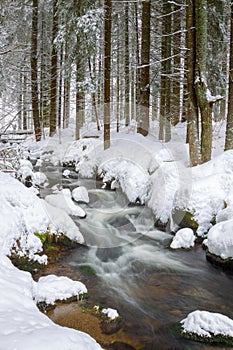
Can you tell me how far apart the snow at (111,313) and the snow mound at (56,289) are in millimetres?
548

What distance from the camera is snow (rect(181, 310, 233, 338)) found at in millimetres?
3762

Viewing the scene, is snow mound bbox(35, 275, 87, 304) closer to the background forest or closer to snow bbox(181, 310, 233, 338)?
snow bbox(181, 310, 233, 338)

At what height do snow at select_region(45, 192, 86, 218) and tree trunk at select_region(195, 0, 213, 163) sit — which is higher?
tree trunk at select_region(195, 0, 213, 163)

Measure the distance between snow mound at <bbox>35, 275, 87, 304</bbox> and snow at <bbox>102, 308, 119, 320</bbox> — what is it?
548 millimetres

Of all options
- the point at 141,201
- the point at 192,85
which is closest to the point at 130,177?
the point at 141,201

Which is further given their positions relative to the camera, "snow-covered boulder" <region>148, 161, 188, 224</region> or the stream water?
"snow-covered boulder" <region>148, 161, 188, 224</region>

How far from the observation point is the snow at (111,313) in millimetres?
4211

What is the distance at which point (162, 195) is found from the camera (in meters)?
7.73

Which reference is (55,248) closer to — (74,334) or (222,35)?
(74,334)

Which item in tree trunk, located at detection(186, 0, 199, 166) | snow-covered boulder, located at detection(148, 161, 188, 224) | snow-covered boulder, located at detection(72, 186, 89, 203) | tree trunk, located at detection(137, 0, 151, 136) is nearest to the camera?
snow-covered boulder, located at detection(148, 161, 188, 224)

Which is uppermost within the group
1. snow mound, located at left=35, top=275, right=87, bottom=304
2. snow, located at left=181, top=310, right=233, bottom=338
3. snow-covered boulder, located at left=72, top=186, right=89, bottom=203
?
snow-covered boulder, located at left=72, top=186, right=89, bottom=203

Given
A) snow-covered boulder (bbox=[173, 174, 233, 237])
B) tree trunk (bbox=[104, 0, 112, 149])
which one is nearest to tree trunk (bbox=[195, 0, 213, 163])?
snow-covered boulder (bbox=[173, 174, 233, 237])

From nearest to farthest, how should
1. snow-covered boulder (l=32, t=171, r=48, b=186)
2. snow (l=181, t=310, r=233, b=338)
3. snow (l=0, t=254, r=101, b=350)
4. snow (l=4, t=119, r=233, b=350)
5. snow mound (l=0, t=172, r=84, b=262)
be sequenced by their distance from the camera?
1. snow (l=0, t=254, r=101, b=350)
2. snow (l=181, t=310, r=233, b=338)
3. snow (l=4, t=119, r=233, b=350)
4. snow mound (l=0, t=172, r=84, b=262)
5. snow-covered boulder (l=32, t=171, r=48, b=186)

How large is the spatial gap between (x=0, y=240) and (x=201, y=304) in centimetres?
353
